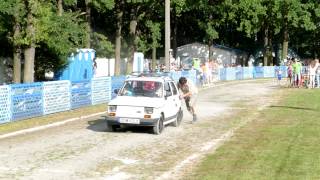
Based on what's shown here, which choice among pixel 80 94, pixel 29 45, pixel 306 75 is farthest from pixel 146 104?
pixel 306 75

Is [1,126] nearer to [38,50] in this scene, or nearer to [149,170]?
[149,170]

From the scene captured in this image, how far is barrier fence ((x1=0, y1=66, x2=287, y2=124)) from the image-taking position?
20375 mm

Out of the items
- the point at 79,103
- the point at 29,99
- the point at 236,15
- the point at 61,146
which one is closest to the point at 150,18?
the point at 236,15

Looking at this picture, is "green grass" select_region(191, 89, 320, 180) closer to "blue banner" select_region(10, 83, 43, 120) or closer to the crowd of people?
"blue banner" select_region(10, 83, 43, 120)

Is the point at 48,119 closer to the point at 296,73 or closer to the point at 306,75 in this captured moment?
the point at 296,73

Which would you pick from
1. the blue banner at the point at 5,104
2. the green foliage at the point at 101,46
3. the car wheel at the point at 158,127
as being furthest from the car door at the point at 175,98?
the green foliage at the point at 101,46

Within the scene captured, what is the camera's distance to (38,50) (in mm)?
38094

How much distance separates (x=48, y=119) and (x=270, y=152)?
9609 millimetres

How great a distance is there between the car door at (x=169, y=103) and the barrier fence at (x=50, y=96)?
16.2 ft

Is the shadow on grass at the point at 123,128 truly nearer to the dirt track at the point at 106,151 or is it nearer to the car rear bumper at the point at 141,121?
the dirt track at the point at 106,151

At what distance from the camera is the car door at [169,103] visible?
18766 millimetres

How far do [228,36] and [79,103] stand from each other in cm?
6232

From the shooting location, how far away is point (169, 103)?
1905 centimetres

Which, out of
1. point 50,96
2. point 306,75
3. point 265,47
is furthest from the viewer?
point 265,47
